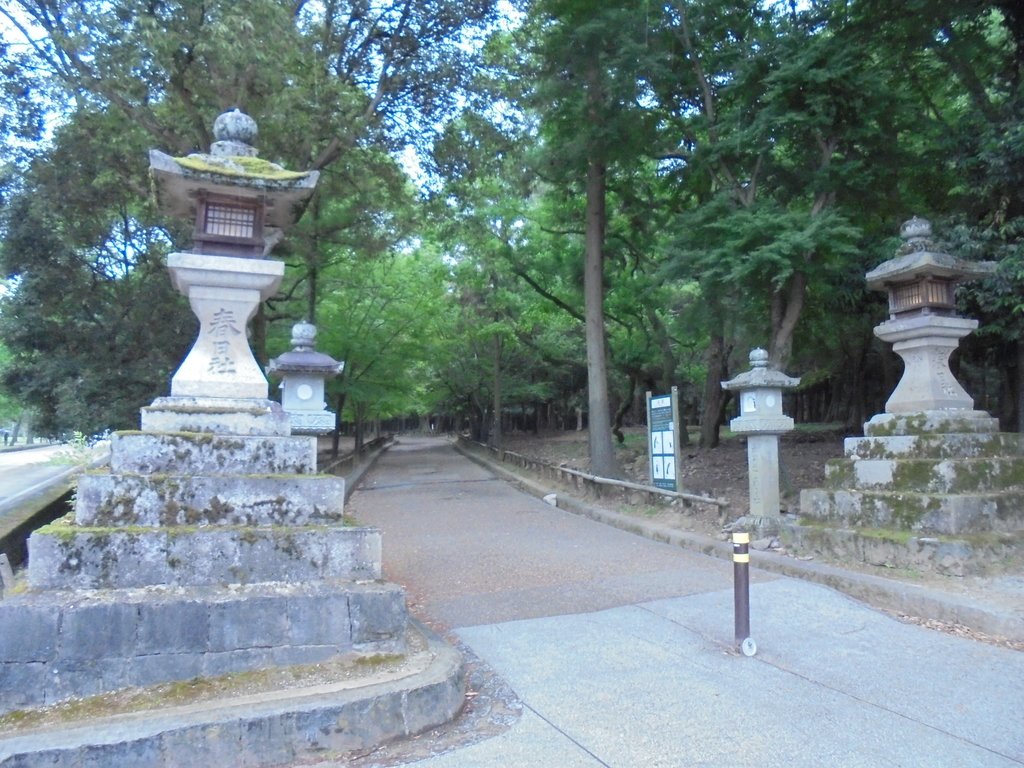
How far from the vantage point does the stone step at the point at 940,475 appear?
7.92 m

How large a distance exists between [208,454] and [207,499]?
0.42 metres

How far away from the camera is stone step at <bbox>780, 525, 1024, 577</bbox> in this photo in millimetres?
7355

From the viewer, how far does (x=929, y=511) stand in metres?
7.82

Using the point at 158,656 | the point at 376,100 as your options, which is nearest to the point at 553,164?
the point at 376,100

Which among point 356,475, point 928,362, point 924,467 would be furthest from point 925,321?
point 356,475

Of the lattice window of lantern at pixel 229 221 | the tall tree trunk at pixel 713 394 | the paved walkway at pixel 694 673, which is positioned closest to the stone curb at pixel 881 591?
the paved walkway at pixel 694 673

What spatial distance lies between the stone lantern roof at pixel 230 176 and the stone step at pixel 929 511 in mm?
7015

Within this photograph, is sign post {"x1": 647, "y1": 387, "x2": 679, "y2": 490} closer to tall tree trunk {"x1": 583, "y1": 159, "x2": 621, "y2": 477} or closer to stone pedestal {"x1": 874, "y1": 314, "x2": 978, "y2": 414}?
tall tree trunk {"x1": 583, "y1": 159, "x2": 621, "y2": 477}

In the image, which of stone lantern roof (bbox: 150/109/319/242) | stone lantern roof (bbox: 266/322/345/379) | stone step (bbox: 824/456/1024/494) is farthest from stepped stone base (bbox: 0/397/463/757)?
stone lantern roof (bbox: 266/322/345/379)

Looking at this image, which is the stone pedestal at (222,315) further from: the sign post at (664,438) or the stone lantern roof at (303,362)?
the sign post at (664,438)

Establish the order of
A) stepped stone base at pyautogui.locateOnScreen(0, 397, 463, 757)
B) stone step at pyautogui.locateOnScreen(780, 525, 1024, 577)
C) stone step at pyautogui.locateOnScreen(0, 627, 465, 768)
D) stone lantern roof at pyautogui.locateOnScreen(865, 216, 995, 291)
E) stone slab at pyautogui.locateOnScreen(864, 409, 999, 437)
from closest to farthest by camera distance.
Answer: stone step at pyautogui.locateOnScreen(0, 627, 465, 768) → stepped stone base at pyautogui.locateOnScreen(0, 397, 463, 757) → stone step at pyautogui.locateOnScreen(780, 525, 1024, 577) → stone slab at pyautogui.locateOnScreen(864, 409, 999, 437) → stone lantern roof at pyautogui.locateOnScreen(865, 216, 995, 291)

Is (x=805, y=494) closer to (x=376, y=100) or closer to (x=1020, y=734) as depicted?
(x=1020, y=734)

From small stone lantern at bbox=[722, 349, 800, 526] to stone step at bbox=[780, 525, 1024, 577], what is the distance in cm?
113

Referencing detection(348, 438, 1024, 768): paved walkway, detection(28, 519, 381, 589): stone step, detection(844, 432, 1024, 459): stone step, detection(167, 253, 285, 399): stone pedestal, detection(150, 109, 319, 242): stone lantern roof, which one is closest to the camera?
detection(348, 438, 1024, 768): paved walkway
